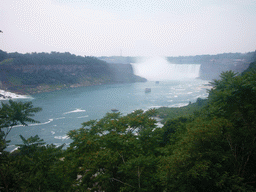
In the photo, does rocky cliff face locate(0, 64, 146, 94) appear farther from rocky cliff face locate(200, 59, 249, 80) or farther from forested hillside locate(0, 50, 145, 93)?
rocky cliff face locate(200, 59, 249, 80)

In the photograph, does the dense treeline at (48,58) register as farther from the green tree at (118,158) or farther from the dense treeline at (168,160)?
the dense treeline at (168,160)

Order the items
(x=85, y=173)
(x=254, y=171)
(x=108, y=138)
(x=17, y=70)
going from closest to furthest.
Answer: (x=254, y=171) → (x=85, y=173) → (x=108, y=138) → (x=17, y=70)

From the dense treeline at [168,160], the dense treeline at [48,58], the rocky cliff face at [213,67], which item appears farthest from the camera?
the rocky cliff face at [213,67]

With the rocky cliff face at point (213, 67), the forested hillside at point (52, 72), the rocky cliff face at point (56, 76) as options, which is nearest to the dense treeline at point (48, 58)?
the forested hillside at point (52, 72)

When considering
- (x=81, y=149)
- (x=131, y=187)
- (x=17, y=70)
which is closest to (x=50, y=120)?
(x=81, y=149)

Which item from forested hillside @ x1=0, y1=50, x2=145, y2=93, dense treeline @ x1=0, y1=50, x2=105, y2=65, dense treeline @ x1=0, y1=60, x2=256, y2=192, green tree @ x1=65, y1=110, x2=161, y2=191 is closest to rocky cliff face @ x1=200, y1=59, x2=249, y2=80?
forested hillside @ x1=0, y1=50, x2=145, y2=93

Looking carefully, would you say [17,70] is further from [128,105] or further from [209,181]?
[209,181]

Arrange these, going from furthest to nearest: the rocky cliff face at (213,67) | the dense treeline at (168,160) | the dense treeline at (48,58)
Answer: the rocky cliff face at (213,67) → the dense treeline at (48,58) → the dense treeline at (168,160)

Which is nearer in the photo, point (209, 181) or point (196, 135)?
point (209, 181)
